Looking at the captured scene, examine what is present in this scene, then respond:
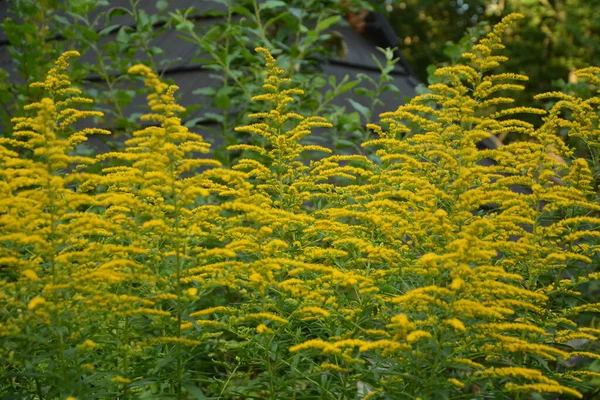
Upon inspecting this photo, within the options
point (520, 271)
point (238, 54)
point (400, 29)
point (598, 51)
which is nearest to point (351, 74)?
point (238, 54)

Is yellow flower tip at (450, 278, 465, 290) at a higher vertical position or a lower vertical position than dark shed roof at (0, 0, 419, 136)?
lower

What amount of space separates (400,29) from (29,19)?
18889mm

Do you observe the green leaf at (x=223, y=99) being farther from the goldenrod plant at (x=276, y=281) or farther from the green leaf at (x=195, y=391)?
the green leaf at (x=195, y=391)

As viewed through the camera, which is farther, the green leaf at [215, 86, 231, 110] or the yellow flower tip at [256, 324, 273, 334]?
the green leaf at [215, 86, 231, 110]

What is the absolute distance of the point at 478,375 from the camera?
8.29 feet

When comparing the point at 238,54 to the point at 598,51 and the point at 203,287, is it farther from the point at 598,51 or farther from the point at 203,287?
the point at 598,51

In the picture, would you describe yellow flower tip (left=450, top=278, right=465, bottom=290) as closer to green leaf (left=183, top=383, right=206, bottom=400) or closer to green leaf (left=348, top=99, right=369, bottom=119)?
green leaf (left=183, top=383, right=206, bottom=400)

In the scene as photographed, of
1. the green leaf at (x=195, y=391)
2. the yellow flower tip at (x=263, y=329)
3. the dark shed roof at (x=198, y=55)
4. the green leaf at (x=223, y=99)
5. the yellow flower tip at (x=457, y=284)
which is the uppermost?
the dark shed roof at (x=198, y=55)

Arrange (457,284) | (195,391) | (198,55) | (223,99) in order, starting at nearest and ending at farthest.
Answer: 1. (457,284)
2. (195,391)
3. (223,99)
4. (198,55)

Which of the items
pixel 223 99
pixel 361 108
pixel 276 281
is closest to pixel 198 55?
pixel 223 99

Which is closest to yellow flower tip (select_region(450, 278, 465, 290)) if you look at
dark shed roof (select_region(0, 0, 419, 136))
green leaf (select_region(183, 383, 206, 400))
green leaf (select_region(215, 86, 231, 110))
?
green leaf (select_region(183, 383, 206, 400))

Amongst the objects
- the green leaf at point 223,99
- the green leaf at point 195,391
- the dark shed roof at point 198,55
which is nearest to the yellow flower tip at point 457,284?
the green leaf at point 195,391

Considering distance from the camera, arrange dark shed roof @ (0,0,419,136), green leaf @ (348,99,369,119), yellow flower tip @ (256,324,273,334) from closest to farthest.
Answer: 1. yellow flower tip @ (256,324,273,334)
2. green leaf @ (348,99,369,119)
3. dark shed roof @ (0,0,419,136)

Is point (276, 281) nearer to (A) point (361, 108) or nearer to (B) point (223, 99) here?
(B) point (223, 99)
